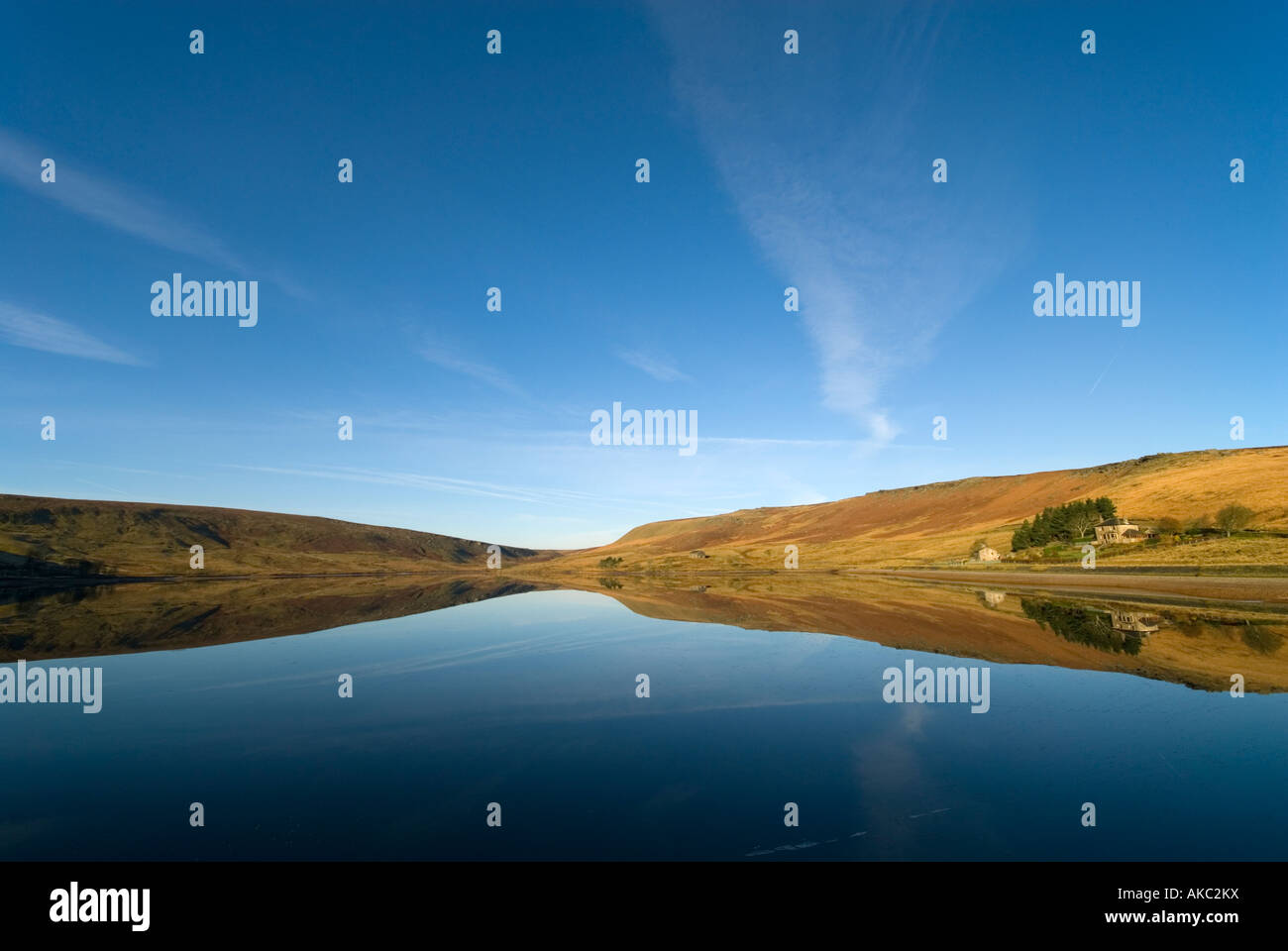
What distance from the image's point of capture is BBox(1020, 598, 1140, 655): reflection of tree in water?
24677 millimetres

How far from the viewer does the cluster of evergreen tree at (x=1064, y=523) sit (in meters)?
88.6

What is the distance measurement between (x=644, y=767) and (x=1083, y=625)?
2903 centimetres

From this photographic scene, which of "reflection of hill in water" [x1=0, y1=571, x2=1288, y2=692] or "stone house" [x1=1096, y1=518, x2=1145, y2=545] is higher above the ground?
"stone house" [x1=1096, y1=518, x2=1145, y2=545]

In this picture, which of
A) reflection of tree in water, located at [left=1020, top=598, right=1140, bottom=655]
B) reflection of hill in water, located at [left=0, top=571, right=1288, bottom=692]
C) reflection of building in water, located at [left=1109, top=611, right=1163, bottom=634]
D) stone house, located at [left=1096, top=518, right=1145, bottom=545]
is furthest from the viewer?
stone house, located at [left=1096, top=518, right=1145, bottom=545]

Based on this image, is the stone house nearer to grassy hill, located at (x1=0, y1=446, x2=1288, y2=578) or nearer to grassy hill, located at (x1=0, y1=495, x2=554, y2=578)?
grassy hill, located at (x1=0, y1=446, x2=1288, y2=578)

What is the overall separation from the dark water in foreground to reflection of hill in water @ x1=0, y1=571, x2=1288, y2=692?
138 inches

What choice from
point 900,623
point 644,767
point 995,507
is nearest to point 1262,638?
point 900,623

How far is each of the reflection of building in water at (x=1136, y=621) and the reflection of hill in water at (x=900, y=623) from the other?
5 centimetres

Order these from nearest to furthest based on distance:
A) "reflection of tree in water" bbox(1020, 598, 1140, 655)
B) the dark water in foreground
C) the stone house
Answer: the dark water in foreground < "reflection of tree in water" bbox(1020, 598, 1140, 655) < the stone house

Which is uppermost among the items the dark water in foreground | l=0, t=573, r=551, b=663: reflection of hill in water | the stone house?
the stone house

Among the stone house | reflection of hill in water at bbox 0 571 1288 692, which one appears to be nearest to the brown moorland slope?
the stone house

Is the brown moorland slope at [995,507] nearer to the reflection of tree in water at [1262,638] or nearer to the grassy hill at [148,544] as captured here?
the reflection of tree in water at [1262,638]

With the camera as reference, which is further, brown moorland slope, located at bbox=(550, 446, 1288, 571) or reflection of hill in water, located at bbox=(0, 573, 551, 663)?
brown moorland slope, located at bbox=(550, 446, 1288, 571)
